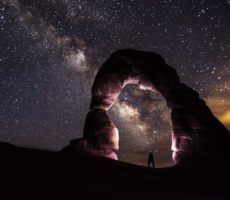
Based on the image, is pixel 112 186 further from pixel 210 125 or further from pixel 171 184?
pixel 210 125

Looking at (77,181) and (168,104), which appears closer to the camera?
(77,181)

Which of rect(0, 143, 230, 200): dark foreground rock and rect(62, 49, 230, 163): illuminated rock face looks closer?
rect(0, 143, 230, 200): dark foreground rock

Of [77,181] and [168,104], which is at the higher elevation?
[168,104]

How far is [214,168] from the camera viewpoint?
753 inches

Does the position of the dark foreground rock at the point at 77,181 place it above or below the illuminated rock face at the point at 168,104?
below

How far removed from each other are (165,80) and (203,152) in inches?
320

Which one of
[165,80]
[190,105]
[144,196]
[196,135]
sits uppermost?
[165,80]

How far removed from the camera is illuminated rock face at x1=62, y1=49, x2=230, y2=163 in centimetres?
2206

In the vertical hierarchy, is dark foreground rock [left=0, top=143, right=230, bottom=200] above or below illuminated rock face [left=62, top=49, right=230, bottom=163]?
below

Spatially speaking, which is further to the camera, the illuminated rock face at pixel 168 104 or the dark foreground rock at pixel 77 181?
the illuminated rock face at pixel 168 104

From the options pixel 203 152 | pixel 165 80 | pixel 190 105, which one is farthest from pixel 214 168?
pixel 165 80

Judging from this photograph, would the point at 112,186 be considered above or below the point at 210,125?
below

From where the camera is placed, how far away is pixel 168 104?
2580cm

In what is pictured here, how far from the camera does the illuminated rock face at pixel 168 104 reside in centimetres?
2206
